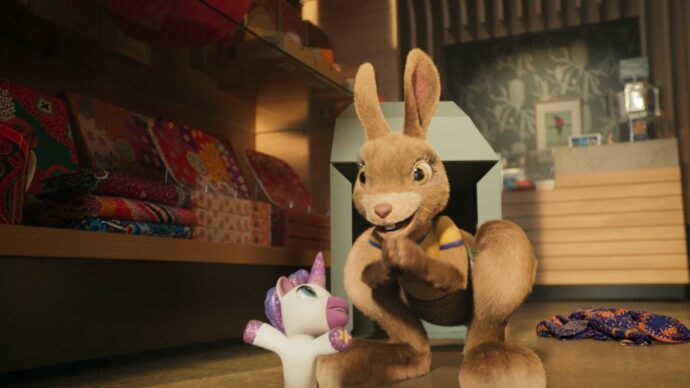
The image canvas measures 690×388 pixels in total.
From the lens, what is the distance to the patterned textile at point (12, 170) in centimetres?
87

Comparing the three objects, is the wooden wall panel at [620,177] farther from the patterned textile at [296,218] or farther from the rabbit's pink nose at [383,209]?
the rabbit's pink nose at [383,209]

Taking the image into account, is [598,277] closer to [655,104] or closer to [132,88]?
[655,104]

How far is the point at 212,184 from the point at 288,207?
0.33 meters

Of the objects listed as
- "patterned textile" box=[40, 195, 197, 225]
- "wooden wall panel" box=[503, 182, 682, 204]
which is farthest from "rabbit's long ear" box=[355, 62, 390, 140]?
"wooden wall panel" box=[503, 182, 682, 204]

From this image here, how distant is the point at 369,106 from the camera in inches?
34.1

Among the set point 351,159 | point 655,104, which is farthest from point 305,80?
point 655,104

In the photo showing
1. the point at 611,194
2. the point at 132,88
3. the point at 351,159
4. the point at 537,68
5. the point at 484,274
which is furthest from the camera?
the point at 537,68

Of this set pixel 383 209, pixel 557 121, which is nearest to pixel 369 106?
pixel 383 209

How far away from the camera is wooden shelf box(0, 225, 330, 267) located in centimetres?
89

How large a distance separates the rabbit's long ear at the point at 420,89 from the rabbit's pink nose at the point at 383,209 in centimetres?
14

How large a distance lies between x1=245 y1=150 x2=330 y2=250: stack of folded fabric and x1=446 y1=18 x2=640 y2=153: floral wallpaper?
2271 millimetres

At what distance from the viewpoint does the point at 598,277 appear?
133 inches

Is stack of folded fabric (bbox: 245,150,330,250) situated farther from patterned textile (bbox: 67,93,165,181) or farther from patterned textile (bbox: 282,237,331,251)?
patterned textile (bbox: 67,93,165,181)

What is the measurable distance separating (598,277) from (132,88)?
274cm
